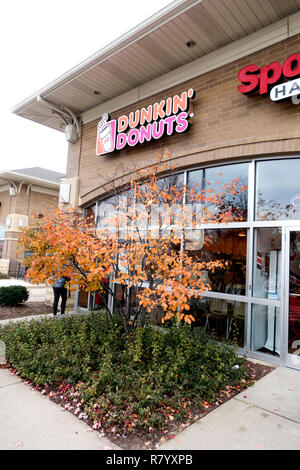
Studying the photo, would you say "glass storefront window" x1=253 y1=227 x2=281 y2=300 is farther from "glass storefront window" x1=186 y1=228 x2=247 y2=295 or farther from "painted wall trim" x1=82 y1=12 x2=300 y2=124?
"painted wall trim" x1=82 y1=12 x2=300 y2=124

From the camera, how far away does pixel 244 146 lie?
236 inches

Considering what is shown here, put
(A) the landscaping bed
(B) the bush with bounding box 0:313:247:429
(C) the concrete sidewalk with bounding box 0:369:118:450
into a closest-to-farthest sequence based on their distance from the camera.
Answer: (C) the concrete sidewalk with bounding box 0:369:118:450, (A) the landscaping bed, (B) the bush with bounding box 0:313:247:429

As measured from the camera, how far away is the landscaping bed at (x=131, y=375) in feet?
10.5

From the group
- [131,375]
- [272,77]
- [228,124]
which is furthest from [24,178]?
[131,375]

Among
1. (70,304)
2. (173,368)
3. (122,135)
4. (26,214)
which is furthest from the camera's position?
(26,214)

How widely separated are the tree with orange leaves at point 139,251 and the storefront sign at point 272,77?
1.81 meters

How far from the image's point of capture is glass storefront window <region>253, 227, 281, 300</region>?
554 cm

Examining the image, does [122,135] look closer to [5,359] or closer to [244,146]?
[244,146]

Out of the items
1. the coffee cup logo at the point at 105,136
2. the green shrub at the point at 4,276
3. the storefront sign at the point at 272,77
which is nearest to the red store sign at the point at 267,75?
the storefront sign at the point at 272,77

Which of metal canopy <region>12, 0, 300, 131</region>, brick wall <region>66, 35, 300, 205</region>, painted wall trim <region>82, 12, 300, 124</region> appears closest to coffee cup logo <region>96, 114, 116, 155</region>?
brick wall <region>66, 35, 300, 205</region>

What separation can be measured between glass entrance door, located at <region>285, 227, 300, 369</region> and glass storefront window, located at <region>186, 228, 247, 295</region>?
834mm

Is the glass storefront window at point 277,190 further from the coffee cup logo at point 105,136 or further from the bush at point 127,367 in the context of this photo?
the coffee cup logo at point 105,136
